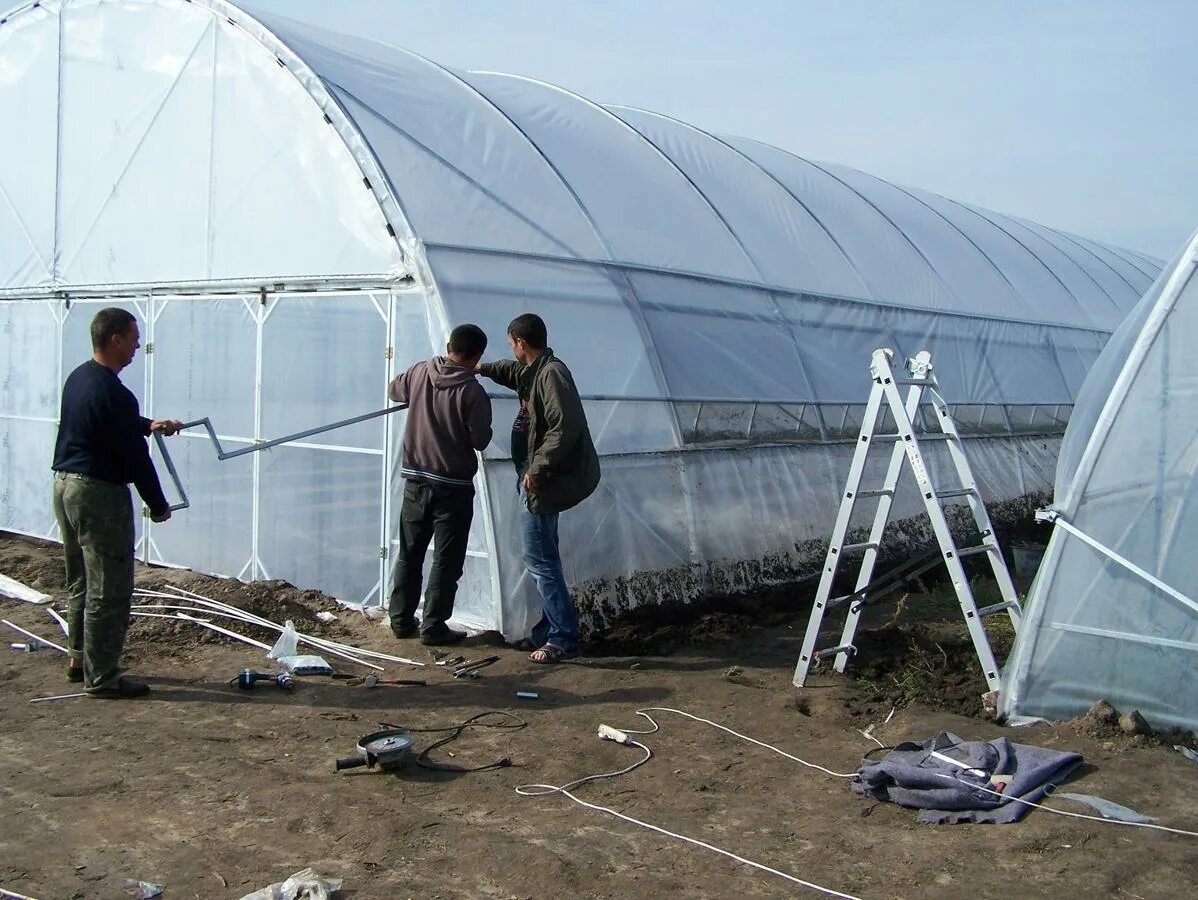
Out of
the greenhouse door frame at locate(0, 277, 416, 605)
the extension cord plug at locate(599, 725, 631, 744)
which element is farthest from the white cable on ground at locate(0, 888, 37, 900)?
the greenhouse door frame at locate(0, 277, 416, 605)

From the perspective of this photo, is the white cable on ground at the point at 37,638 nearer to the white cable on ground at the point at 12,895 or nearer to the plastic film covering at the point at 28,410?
the plastic film covering at the point at 28,410

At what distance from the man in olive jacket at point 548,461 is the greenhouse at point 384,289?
1.28 feet

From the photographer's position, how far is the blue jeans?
697 cm

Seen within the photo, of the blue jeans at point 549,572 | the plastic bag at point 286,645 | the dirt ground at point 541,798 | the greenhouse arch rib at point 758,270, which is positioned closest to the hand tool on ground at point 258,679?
the dirt ground at point 541,798

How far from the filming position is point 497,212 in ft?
26.9

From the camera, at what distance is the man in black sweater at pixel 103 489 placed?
232 inches

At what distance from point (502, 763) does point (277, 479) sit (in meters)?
→ 4.26

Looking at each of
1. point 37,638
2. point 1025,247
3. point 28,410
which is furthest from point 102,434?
point 1025,247

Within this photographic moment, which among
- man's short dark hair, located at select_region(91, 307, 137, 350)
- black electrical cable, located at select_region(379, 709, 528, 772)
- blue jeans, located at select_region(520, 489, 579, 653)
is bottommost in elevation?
black electrical cable, located at select_region(379, 709, 528, 772)

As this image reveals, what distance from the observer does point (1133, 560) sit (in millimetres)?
5582

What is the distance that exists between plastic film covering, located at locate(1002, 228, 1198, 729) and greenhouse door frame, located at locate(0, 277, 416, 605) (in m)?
4.36

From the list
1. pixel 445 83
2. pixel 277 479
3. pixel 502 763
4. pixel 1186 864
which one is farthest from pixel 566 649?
pixel 445 83

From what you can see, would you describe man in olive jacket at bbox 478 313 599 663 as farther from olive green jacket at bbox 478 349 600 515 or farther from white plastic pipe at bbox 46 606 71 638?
white plastic pipe at bbox 46 606 71 638

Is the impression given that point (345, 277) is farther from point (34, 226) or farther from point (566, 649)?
point (34, 226)
